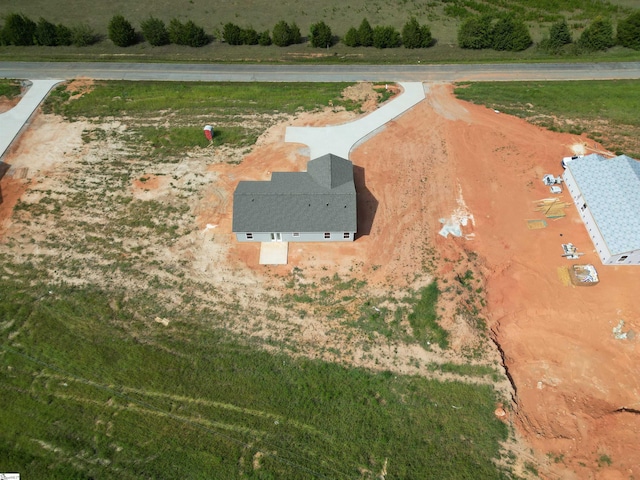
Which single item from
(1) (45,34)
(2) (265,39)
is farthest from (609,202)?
(1) (45,34)

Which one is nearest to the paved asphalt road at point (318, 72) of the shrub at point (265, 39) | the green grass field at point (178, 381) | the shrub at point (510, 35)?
the shrub at point (510, 35)

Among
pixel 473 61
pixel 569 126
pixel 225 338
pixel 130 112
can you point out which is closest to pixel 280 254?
pixel 225 338

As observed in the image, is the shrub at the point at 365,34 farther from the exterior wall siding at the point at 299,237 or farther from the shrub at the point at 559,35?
the exterior wall siding at the point at 299,237

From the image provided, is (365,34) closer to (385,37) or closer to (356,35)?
(356,35)

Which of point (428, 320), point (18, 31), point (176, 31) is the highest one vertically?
point (18, 31)

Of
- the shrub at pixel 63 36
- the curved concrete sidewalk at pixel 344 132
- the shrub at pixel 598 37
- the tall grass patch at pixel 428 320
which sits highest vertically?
the shrub at pixel 63 36

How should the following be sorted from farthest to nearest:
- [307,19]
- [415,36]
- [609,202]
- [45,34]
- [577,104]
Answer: [307,19] < [45,34] < [415,36] < [577,104] < [609,202]
